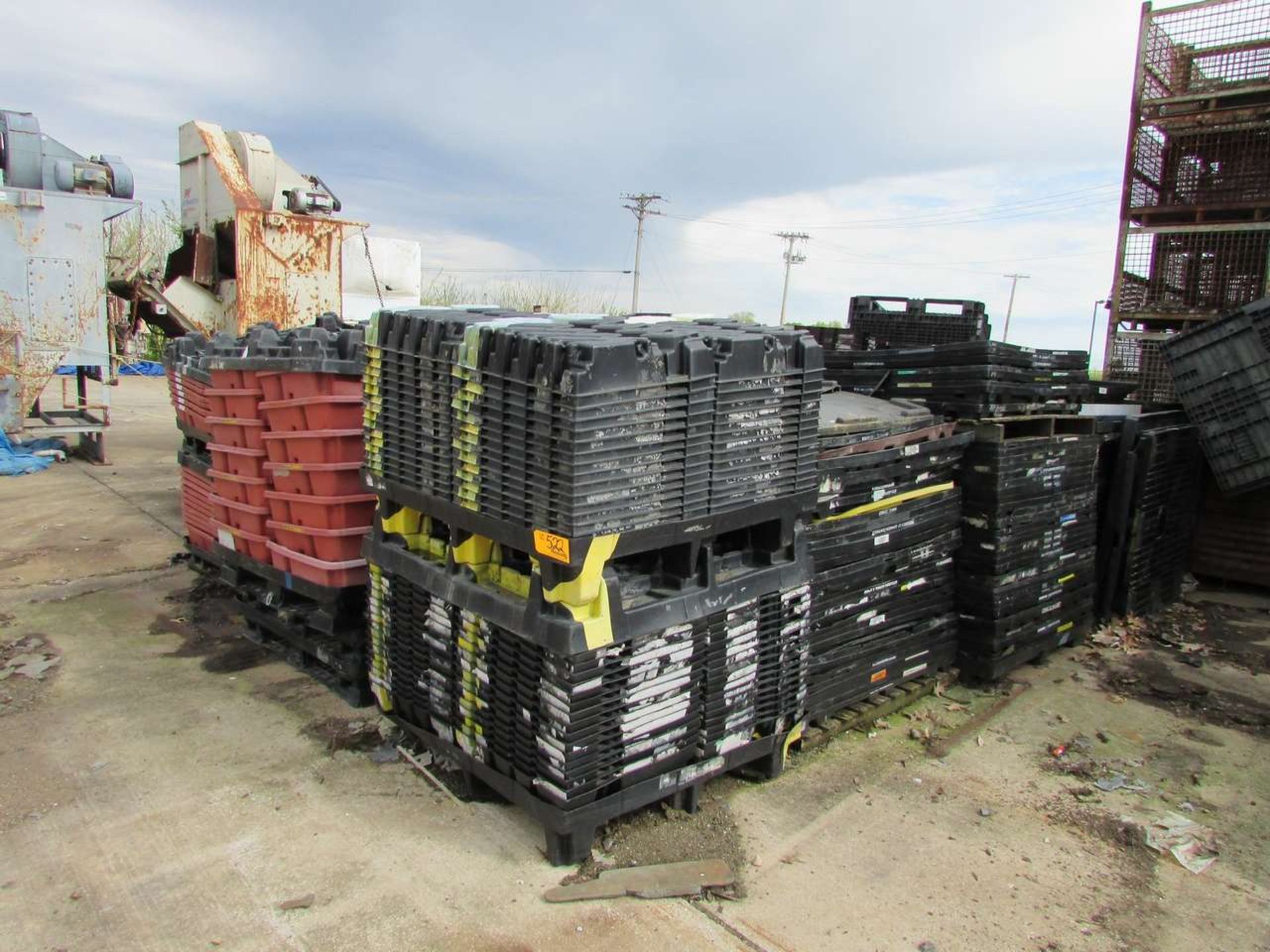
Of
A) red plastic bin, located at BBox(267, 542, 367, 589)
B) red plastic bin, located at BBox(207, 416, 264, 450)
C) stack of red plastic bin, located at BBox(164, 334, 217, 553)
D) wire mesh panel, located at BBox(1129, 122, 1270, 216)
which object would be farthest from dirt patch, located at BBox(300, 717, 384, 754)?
wire mesh panel, located at BBox(1129, 122, 1270, 216)

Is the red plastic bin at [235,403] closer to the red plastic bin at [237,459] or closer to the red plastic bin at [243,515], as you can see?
the red plastic bin at [237,459]

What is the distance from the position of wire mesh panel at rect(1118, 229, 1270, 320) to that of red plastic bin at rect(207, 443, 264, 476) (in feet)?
29.4

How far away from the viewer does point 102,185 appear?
33.4ft

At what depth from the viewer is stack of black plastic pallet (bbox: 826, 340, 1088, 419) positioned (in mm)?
5219

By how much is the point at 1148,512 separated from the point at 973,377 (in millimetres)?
2030

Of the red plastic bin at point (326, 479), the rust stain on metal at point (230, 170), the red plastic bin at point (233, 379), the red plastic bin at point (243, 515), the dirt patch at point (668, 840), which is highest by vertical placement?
the rust stain on metal at point (230, 170)

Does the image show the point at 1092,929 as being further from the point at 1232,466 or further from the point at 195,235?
the point at 195,235

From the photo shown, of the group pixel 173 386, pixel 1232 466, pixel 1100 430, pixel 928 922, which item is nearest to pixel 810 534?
pixel 928 922

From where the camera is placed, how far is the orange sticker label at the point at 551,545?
280cm

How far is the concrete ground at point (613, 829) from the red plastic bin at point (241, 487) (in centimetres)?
90

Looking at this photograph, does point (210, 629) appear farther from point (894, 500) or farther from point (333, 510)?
point (894, 500)

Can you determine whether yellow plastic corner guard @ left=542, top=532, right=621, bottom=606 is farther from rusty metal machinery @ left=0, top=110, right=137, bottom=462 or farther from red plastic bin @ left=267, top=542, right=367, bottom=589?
rusty metal machinery @ left=0, top=110, right=137, bottom=462

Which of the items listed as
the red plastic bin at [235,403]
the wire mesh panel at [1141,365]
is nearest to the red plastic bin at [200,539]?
the red plastic bin at [235,403]

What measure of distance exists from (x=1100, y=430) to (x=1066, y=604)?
1.20 meters
